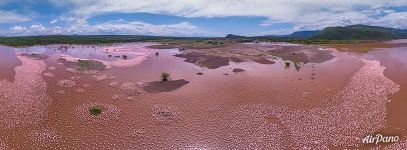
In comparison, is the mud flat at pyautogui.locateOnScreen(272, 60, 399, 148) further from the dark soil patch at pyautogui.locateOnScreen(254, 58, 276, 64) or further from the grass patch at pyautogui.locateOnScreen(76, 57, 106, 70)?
the grass patch at pyautogui.locateOnScreen(76, 57, 106, 70)

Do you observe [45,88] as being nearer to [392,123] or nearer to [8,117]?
[8,117]

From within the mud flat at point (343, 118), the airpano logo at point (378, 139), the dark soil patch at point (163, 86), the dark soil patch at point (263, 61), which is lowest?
the airpano logo at point (378, 139)

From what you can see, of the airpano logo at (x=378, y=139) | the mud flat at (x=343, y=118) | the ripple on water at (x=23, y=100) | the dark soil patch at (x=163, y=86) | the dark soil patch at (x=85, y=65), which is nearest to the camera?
the airpano logo at (x=378, y=139)

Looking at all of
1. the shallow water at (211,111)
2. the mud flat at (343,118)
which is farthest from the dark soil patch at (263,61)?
the mud flat at (343,118)

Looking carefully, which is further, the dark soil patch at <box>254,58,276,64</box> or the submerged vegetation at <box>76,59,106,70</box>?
the dark soil patch at <box>254,58,276,64</box>

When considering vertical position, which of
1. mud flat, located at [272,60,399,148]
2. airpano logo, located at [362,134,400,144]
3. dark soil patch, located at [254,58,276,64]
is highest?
dark soil patch, located at [254,58,276,64]

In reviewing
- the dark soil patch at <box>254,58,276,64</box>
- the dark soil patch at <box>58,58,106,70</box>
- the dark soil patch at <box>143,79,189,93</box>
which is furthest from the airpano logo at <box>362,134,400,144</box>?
the dark soil patch at <box>58,58,106,70</box>

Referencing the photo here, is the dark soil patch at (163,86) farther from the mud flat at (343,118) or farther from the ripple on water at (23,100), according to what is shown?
the mud flat at (343,118)
